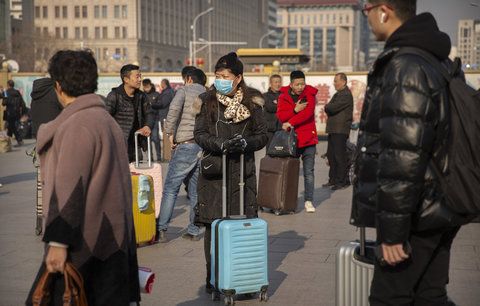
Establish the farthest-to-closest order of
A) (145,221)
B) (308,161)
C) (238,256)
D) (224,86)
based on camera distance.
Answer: (308,161) → (145,221) → (224,86) → (238,256)

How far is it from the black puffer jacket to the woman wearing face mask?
8.98 feet

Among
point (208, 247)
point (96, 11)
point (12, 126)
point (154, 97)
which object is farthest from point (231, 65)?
point (96, 11)

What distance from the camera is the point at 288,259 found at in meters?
7.91

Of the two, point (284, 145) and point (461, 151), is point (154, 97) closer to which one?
point (284, 145)

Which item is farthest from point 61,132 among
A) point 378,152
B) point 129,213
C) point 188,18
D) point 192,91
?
point 188,18

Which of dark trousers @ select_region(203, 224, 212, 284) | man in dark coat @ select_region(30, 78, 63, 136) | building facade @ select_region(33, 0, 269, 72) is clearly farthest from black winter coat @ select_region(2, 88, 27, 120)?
building facade @ select_region(33, 0, 269, 72)

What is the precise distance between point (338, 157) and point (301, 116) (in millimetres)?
2910

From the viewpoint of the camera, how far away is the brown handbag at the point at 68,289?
3.73m

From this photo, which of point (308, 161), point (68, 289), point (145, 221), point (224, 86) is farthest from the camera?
point (308, 161)

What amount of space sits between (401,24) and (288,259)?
435 centimetres

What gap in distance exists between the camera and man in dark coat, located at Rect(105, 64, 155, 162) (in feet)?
29.7

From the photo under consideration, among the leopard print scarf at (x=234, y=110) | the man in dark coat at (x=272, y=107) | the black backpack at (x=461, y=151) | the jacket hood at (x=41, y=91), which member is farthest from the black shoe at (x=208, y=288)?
the man in dark coat at (x=272, y=107)

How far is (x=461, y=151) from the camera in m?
3.73

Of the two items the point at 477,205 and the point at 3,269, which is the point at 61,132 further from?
the point at 3,269
